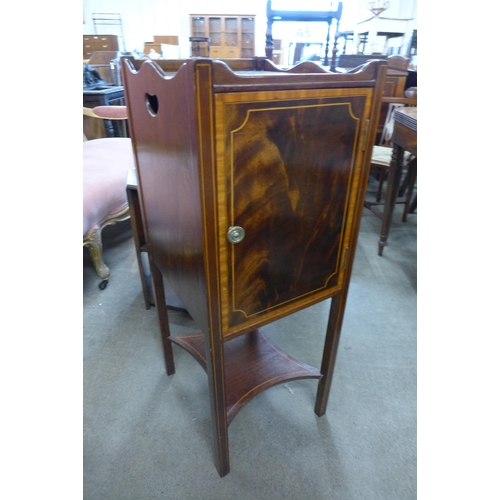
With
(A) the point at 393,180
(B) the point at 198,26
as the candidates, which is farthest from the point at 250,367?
(B) the point at 198,26

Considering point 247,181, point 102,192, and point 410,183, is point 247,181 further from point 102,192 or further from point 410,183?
point 410,183

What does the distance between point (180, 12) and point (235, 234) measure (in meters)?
7.46

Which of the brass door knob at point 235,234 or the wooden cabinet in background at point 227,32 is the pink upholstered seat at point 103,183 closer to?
the brass door knob at point 235,234

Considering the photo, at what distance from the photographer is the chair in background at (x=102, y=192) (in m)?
1.65

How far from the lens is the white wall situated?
20.9 ft

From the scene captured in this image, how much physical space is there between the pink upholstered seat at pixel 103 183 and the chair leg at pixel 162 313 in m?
0.66

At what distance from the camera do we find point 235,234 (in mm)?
661

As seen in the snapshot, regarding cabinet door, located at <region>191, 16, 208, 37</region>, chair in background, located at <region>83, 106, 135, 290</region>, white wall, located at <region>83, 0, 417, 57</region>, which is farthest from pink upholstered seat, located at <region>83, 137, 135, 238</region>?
cabinet door, located at <region>191, 16, 208, 37</region>

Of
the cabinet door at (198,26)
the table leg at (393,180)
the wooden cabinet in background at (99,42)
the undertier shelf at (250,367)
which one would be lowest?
the undertier shelf at (250,367)

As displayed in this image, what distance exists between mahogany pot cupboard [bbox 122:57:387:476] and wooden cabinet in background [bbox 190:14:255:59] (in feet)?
20.6

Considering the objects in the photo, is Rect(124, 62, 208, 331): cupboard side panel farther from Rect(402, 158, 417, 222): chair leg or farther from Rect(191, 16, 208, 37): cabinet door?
Rect(191, 16, 208, 37): cabinet door

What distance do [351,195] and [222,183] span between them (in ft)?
1.10

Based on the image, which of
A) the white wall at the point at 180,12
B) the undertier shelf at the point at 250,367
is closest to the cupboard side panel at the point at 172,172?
the undertier shelf at the point at 250,367

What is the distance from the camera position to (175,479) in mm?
1020
